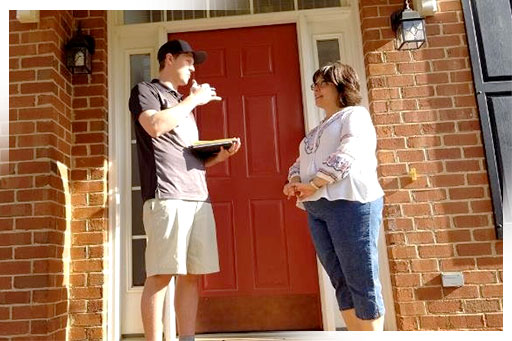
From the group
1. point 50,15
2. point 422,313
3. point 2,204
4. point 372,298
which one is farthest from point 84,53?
point 422,313

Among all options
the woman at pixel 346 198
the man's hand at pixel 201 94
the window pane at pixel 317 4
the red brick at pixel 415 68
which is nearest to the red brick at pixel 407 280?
the woman at pixel 346 198

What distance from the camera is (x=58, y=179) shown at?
2756 mm

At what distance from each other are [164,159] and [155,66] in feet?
4.66

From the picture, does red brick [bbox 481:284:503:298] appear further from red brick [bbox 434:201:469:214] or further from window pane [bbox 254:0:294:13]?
window pane [bbox 254:0:294:13]

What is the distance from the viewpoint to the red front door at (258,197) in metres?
2.92

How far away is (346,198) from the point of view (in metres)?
1.80

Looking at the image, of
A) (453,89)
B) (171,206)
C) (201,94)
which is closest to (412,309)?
(453,89)

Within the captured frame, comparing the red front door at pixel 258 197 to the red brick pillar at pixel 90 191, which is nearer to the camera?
the red brick pillar at pixel 90 191

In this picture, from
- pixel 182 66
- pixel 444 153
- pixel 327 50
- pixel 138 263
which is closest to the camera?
pixel 182 66

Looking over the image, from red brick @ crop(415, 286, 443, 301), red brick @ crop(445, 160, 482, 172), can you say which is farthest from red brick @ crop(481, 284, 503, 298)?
red brick @ crop(445, 160, 482, 172)

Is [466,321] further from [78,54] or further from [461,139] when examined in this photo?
[78,54]

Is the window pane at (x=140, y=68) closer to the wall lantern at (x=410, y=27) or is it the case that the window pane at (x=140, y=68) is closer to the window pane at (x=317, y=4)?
the window pane at (x=317, y=4)

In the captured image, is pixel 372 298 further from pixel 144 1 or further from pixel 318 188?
pixel 144 1

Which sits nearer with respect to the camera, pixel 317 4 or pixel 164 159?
pixel 164 159
